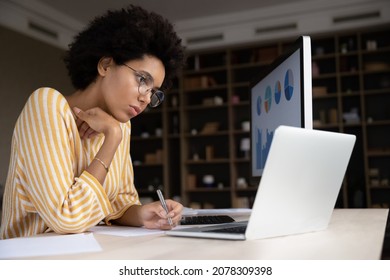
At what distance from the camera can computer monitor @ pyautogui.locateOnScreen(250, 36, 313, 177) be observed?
3.30 ft

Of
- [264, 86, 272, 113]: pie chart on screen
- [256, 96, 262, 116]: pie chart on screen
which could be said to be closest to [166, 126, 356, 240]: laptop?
[264, 86, 272, 113]: pie chart on screen

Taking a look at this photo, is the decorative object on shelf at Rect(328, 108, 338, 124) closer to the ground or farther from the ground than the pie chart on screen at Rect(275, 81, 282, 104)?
farther from the ground

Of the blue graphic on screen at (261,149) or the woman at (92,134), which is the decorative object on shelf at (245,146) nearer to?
the blue graphic on screen at (261,149)

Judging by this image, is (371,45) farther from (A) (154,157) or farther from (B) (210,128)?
(A) (154,157)

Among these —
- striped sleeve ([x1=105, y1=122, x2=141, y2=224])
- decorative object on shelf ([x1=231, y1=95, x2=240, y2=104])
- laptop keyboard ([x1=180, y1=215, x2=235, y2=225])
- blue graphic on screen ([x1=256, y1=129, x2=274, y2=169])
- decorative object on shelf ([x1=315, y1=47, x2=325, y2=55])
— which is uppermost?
decorative object on shelf ([x1=315, y1=47, x2=325, y2=55])

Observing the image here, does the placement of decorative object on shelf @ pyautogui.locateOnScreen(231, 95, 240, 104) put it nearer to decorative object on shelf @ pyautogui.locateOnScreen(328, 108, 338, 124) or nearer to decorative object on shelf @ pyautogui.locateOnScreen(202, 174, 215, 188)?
decorative object on shelf @ pyautogui.locateOnScreen(202, 174, 215, 188)

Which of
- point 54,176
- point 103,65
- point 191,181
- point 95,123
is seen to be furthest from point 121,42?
point 191,181

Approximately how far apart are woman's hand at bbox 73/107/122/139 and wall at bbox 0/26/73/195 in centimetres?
356

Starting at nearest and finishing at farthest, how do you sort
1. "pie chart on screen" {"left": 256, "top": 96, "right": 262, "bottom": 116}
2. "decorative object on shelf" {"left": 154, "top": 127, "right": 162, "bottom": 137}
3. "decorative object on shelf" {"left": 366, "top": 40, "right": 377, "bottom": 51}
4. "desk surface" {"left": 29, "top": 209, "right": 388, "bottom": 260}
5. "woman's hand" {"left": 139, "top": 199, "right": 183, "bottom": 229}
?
1. "desk surface" {"left": 29, "top": 209, "right": 388, "bottom": 260}
2. "woman's hand" {"left": 139, "top": 199, "right": 183, "bottom": 229}
3. "pie chart on screen" {"left": 256, "top": 96, "right": 262, "bottom": 116}
4. "decorative object on shelf" {"left": 366, "top": 40, "right": 377, "bottom": 51}
5. "decorative object on shelf" {"left": 154, "top": 127, "right": 162, "bottom": 137}

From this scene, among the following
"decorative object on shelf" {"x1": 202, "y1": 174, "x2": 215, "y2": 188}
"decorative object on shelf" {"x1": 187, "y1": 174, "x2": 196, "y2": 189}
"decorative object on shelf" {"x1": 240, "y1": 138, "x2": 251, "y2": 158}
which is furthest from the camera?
"decorative object on shelf" {"x1": 187, "y1": 174, "x2": 196, "y2": 189}

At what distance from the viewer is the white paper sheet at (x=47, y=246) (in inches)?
28.4

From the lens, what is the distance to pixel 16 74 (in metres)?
4.72

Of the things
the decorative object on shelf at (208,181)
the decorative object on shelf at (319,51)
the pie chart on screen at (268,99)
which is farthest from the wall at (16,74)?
the pie chart on screen at (268,99)
